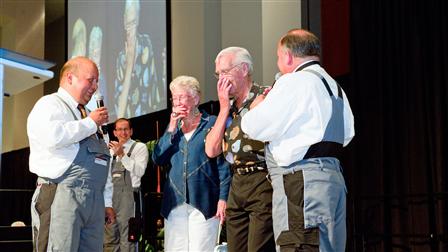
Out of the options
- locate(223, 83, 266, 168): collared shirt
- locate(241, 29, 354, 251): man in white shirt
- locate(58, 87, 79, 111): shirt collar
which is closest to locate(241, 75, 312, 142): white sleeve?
locate(241, 29, 354, 251): man in white shirt

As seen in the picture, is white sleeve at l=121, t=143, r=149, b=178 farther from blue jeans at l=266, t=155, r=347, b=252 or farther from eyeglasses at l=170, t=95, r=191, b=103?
blue jeans at l=266, t=155, r=347, b=252

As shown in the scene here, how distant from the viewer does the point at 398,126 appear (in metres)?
4.57

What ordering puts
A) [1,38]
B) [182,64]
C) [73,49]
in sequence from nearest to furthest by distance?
[182,64], [73,49], [1,38]

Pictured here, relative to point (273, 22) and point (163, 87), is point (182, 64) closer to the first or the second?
point (163, 87)

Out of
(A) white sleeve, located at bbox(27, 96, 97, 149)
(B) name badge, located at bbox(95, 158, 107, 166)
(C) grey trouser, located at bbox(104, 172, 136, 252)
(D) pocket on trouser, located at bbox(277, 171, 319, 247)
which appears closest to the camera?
(D) pocket on trouser, located at bbox(277, 171, 319, 247)

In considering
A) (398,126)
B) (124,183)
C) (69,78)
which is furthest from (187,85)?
(124,183)

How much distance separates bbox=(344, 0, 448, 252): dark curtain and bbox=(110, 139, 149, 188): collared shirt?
67.8 inches

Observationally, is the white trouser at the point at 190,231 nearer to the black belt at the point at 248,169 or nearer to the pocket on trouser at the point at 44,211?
the black belt at the point at 248,169

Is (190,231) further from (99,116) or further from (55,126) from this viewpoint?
(55,126)

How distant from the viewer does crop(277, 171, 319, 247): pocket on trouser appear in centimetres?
208

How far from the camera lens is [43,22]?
10.2 meters

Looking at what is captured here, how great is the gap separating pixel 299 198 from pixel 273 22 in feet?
13.7

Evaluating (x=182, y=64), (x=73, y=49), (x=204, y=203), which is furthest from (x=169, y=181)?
(x=73, y=49)

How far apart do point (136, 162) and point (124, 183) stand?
0.71ft
